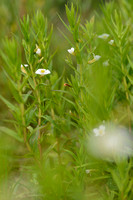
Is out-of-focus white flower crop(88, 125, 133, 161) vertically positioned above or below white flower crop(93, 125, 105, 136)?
below

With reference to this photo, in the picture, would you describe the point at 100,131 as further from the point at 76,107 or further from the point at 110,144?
the point at 76,107

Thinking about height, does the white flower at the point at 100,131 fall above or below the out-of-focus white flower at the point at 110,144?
above

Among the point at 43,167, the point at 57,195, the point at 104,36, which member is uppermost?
the point at 104,36

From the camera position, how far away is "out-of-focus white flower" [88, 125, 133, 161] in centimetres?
91

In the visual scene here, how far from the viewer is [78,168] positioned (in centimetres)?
108

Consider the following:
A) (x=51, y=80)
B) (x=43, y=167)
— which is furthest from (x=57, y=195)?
(x=51, y=80)

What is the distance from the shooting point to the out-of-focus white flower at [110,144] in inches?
→ 35.9

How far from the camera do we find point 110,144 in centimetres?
94

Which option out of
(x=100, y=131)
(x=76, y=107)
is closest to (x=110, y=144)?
(x=100, y=131)

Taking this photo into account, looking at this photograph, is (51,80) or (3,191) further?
(51,80)

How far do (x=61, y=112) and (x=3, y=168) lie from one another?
514 millimetres

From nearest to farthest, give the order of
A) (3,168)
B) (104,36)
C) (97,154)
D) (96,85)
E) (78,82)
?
(96,85), (3,168), (97,154), (78,82), (104,36)

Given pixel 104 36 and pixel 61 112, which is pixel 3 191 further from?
pixel 104 36

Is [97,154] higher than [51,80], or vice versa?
[51,80]
